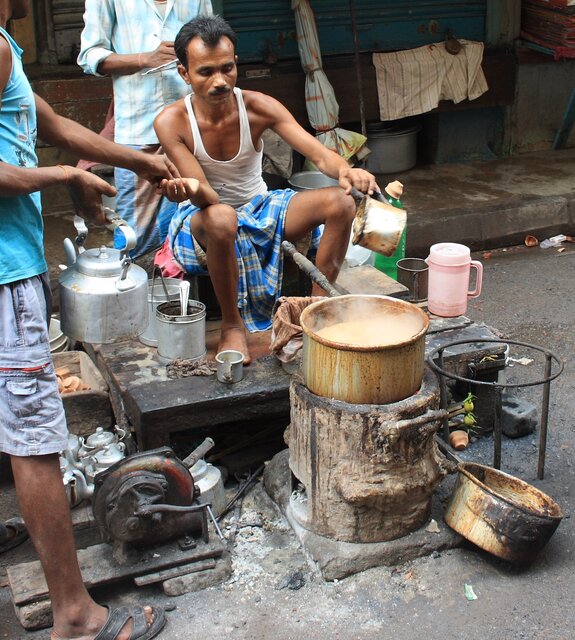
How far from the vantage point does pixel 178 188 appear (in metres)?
3.93

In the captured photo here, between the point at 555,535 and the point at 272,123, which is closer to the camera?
the point at 555,535

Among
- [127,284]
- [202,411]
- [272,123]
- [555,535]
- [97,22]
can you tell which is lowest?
[555,535]

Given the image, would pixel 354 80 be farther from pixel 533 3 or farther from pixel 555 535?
pixel 555 535

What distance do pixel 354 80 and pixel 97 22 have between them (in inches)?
129

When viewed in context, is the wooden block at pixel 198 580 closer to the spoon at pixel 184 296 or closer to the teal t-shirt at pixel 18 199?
the spoon at pixel 184 296

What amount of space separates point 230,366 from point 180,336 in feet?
1.13

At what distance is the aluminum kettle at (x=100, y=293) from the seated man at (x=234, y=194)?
1.03 metres

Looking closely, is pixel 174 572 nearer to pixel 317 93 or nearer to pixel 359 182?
pixel 359 182

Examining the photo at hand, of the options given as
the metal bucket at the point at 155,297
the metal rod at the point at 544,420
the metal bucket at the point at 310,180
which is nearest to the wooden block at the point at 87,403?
the metal bucket at the point at 155,297

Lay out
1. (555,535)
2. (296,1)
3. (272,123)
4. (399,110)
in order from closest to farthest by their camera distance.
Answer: (555,535)
(272,123)
(296,1)
(399,110)

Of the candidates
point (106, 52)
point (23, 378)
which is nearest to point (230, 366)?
point (23, 378)

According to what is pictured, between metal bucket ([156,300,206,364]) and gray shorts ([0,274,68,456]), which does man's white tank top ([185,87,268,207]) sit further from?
gray shorts ([0,274,68,456])

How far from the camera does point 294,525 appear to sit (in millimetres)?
3947

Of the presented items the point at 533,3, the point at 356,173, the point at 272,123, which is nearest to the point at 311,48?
the point at 533,3
